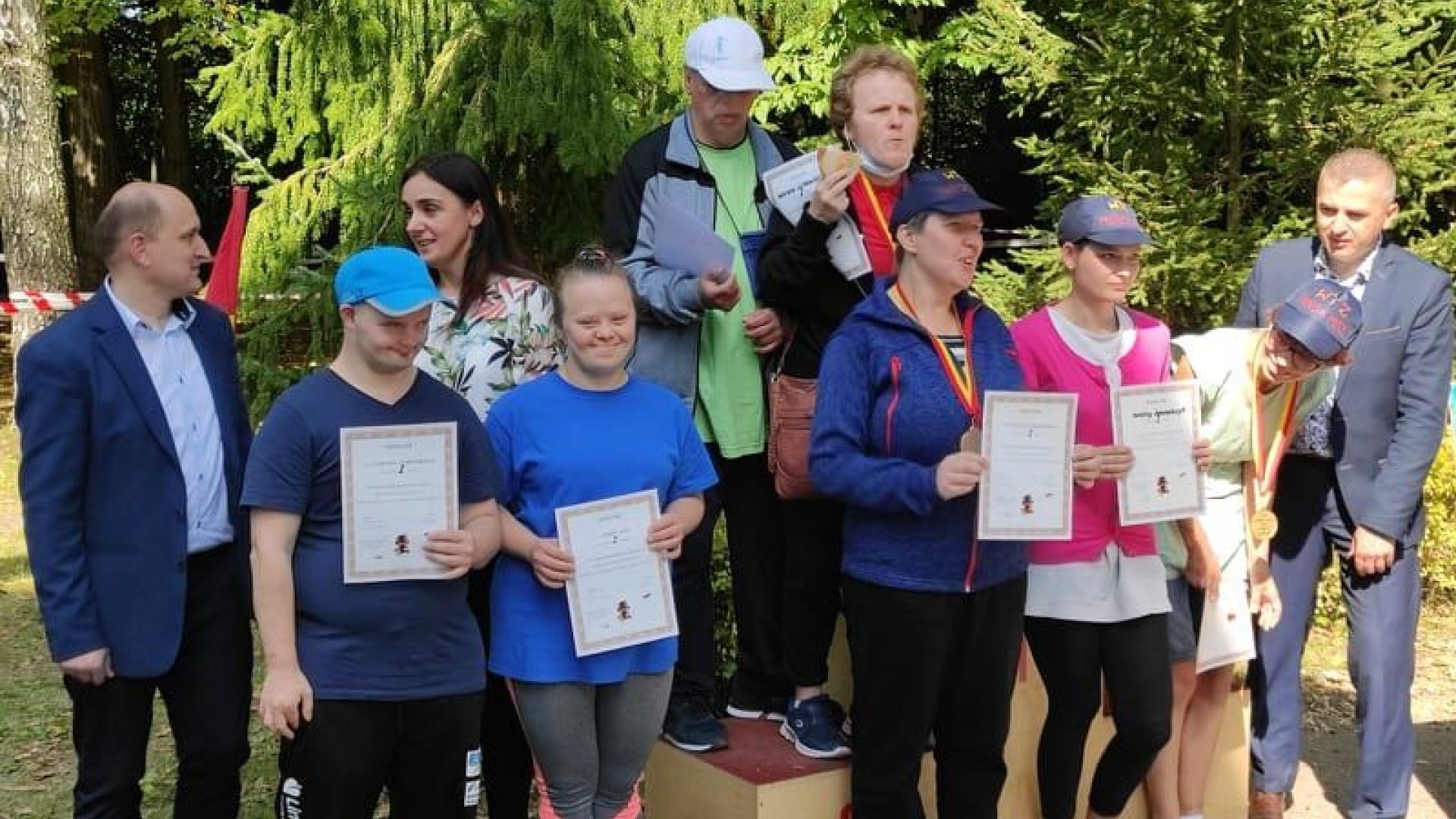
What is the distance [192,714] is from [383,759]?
68 cm

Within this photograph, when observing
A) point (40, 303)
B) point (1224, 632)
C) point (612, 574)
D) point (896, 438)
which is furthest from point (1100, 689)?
point (40, 303)

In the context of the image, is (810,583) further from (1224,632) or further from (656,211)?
(1224,632)

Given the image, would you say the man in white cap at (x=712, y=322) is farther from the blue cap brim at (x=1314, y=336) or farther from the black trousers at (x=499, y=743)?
the blue cap brim at (x=1314, y=336)

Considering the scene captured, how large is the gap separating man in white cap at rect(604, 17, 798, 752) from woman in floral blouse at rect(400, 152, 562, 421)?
0.32 metres

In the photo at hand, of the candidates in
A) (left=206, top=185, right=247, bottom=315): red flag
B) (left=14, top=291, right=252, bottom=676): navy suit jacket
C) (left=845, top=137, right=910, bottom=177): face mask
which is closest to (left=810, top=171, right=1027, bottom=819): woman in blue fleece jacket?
(left=845, top=137, right=910, bottom=177): face mask

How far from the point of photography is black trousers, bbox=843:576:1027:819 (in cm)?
355

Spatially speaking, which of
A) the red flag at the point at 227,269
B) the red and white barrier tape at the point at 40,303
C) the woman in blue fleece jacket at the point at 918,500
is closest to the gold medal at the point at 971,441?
the woman in blue fleece jacket at the point at 918,500

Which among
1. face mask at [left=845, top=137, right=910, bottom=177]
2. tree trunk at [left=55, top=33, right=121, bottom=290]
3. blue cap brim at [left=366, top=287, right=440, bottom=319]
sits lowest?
blue cap brim at [left=366, top=287, right=440, bottom=319]

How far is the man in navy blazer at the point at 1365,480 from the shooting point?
4473 millimetres

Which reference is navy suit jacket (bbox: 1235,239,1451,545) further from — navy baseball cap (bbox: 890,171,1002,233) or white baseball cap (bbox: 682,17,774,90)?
white baseball cap (bbox: 682,17,774,90)

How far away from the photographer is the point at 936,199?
356 cm

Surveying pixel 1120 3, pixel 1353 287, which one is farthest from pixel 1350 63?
pixel 1353 287

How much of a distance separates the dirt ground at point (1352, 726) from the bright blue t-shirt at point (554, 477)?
10.2 ft

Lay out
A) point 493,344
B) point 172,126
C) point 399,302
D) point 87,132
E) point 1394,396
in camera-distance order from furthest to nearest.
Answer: point 172,126 < point 87,132 < point 1394,396 < point 493,344 < point 399,302
